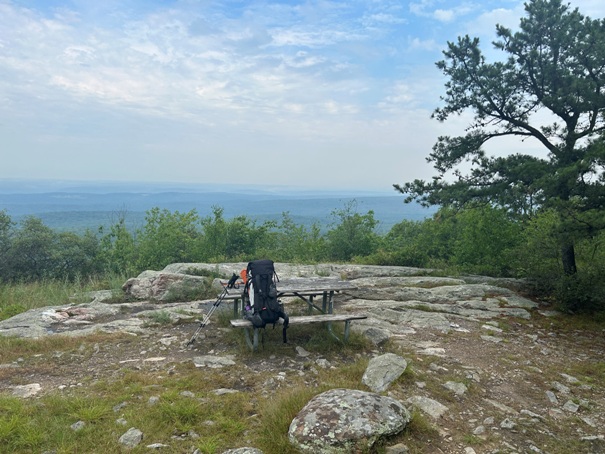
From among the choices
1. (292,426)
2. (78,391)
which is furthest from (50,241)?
(292,426)

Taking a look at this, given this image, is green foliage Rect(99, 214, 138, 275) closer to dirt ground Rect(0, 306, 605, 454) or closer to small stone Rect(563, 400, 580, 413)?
dirt ground Rect(0, 306, 605, 454)

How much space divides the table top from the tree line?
440 cm

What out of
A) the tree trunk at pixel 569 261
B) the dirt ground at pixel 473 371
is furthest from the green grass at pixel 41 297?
the tree trunk at pixel 569 261

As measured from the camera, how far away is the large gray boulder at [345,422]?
353 centimetres

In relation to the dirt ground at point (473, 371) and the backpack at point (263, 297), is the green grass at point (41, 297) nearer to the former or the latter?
the dirt ground at point (473, 371)

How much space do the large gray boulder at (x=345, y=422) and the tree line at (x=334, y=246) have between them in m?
5.95

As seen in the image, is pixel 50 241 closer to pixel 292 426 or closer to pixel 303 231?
pixel 303 231

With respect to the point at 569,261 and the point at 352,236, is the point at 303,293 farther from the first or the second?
the point at 352,236

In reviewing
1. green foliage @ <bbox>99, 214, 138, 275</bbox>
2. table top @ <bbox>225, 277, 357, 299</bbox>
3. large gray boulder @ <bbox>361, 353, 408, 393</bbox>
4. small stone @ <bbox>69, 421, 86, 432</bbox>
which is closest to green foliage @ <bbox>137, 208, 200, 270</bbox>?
green foliage @ <bbox>99, 214, 138, 275</bbox>

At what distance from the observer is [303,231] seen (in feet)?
77.2

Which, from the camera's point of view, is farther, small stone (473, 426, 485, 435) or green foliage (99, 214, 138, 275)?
green foliage (99, 214, 138, 275)

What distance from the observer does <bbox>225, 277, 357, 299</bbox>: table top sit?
23.2ft

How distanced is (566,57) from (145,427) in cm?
1085

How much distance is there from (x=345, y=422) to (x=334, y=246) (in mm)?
19967
